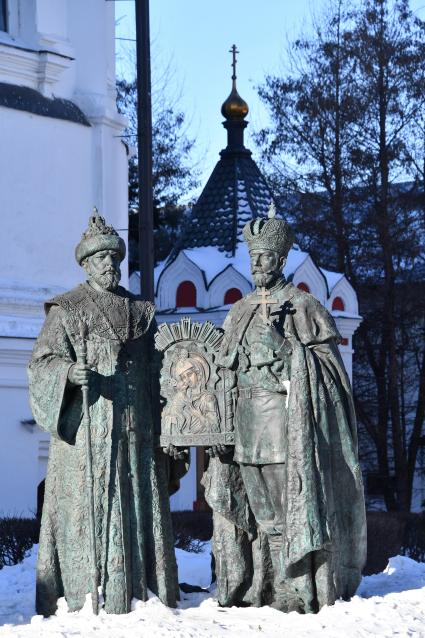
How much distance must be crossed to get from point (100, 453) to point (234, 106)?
668 inches

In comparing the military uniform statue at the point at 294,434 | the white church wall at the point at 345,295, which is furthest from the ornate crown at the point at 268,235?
the white church wall at the point at 345,295

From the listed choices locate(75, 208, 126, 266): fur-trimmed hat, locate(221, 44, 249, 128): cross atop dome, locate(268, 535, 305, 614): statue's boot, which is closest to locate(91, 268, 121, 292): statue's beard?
locate(75, 208, 126, 266): fur-trimmed hat

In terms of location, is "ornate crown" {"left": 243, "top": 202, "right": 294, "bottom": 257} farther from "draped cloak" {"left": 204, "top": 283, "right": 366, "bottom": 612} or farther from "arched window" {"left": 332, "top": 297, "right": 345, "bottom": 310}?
"arched window" {"left": 332, "top": 297, "right": 345, "bottom": 310}

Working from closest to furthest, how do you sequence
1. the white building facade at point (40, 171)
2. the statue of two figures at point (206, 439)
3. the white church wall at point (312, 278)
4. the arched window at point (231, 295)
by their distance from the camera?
1. the statue of two figures at point (206, 439)
2. the white building facade at point (40, 171)
3. the arched window at point (231, 295)
4. the white church wall at point (312, 278)

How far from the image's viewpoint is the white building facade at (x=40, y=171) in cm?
1805

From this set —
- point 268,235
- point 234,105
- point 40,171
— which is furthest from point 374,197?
point 268,235

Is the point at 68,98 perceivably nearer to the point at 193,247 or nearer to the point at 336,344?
the point at 193,247

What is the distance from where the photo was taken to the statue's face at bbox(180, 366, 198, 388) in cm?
1044

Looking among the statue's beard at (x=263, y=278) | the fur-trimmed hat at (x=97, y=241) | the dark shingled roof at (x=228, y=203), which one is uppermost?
the dark shingled roof at (x=228, y=203)

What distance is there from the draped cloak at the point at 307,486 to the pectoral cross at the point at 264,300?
1.4 inches

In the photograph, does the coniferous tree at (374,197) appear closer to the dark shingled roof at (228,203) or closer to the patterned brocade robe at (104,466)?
the dark shingled roof at (228,203)

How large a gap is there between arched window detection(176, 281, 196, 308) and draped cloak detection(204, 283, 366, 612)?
13111 millimetres

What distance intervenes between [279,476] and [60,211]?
9.40m

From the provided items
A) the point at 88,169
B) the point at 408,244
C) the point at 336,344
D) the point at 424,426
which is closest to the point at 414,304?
the point at 408,244
